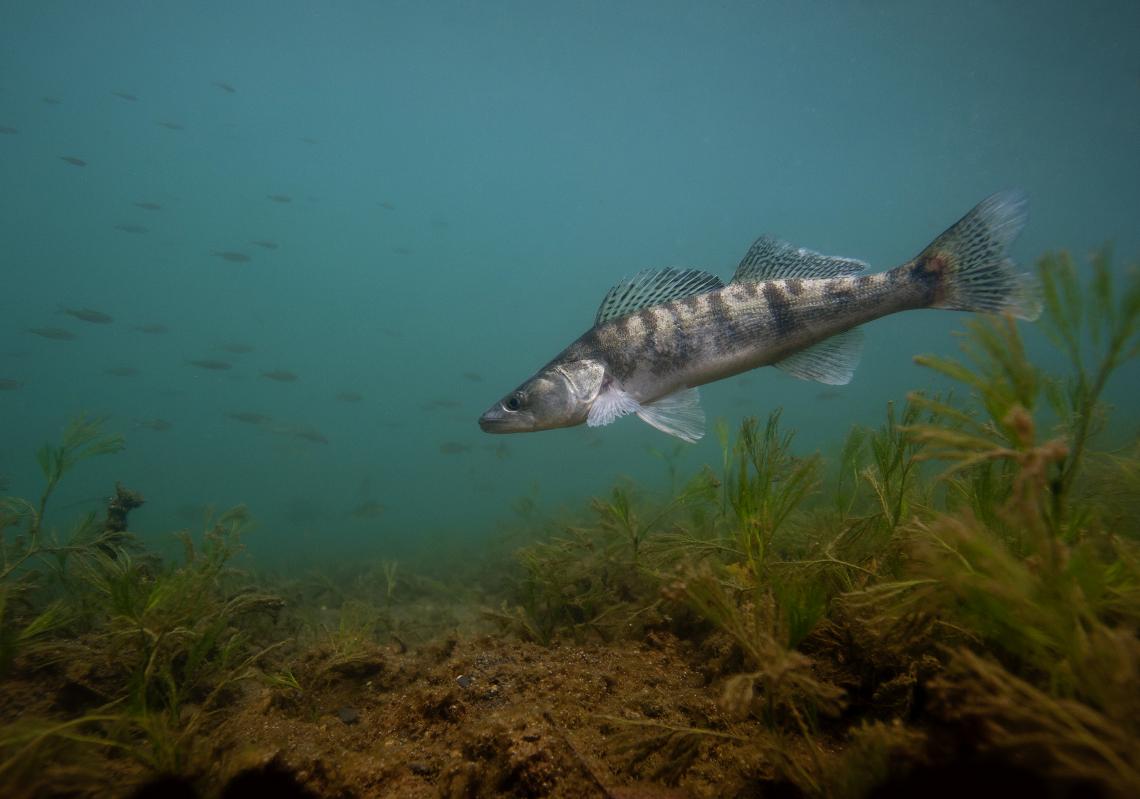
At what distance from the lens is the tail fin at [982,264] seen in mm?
3719

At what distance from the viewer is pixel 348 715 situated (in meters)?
A: 2.78

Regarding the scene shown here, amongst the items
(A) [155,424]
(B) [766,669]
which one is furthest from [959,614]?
(A) [155,424]

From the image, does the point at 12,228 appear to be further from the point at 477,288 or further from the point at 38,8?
the point at 477,288

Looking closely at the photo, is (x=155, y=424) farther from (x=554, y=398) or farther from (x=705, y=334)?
(x=705, y=334)

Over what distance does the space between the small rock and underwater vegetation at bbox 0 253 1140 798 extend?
1cm

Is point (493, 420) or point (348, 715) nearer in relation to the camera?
point (348, 715)

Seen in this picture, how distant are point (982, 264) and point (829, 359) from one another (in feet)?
4.13

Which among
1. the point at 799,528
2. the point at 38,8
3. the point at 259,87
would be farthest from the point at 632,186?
the point at 799,528

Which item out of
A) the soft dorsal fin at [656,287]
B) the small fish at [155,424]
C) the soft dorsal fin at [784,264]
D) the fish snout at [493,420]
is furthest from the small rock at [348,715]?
the small fish at [155,424]

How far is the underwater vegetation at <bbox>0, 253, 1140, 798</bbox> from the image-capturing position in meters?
1.43

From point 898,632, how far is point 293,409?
141m

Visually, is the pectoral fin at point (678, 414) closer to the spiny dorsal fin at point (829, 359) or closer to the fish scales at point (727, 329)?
the fish scales at point (727, 329)

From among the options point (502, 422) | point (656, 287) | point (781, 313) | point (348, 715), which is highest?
point (656, 287)

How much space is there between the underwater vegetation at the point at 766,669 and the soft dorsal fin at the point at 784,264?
1589 mm
